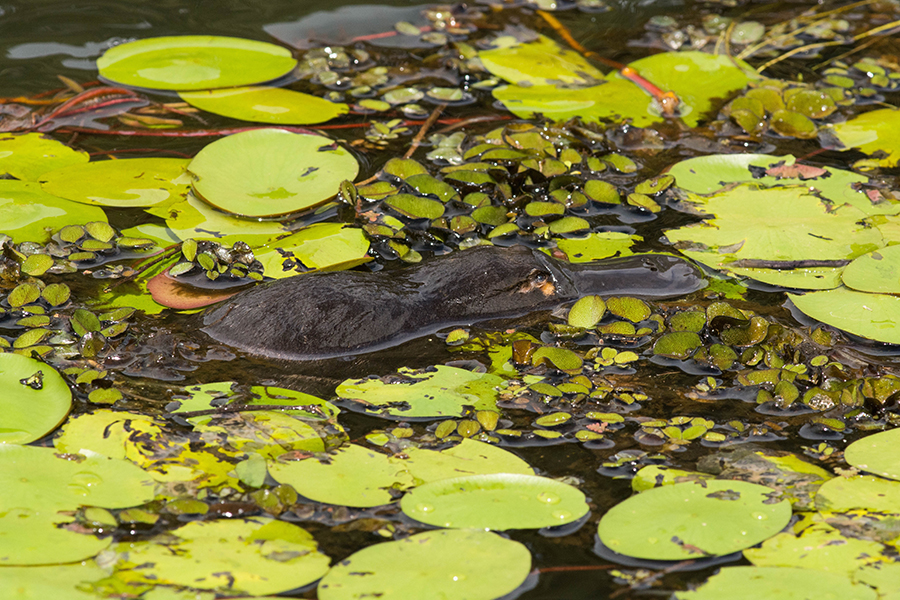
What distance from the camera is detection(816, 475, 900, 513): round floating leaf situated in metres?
2.58

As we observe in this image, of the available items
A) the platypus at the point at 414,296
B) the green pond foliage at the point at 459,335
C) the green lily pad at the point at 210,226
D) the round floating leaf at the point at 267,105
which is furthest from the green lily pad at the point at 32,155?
the platypus at the point at 414,296

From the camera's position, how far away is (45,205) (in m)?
4.09

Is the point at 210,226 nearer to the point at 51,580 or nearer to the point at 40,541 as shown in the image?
the point at 40,541

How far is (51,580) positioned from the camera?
2.21 metres

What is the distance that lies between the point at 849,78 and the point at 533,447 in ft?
13.2

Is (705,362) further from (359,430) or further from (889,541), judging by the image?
(359,430)

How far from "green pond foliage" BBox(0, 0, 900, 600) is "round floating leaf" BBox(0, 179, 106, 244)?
22mm

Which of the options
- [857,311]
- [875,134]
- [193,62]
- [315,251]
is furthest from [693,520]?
[193,62]

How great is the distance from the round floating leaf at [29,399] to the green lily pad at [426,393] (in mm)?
966

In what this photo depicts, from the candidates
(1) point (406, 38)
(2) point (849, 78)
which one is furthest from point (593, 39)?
(2) point (849, 78)

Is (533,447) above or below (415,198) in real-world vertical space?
below

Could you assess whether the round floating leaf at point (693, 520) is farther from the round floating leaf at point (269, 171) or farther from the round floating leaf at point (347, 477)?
the round floating leaf at point (269, 171)

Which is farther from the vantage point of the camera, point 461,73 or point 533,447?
point 461,73

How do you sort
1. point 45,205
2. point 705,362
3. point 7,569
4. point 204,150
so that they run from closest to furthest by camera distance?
point 7,569 < point 705,362 < point 45,205 < point 204,150
